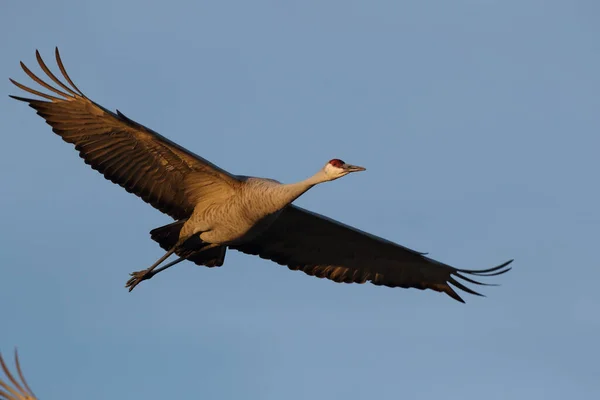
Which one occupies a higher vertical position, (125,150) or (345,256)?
(345,256)

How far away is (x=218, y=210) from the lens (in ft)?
67.8

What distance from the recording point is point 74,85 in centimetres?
2003

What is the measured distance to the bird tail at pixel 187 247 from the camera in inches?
842

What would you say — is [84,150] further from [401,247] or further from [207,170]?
[401,247]

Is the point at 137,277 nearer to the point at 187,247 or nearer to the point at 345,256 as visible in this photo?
the point at 187,247

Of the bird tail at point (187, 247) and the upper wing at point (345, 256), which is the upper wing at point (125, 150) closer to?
the bird tail at point (187, 247)

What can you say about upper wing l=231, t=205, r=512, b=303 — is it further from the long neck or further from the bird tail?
the long neck

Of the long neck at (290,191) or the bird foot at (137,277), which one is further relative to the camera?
the bird foot at (137,277)

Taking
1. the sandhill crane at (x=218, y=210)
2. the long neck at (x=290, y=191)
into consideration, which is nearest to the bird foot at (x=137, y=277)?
the sandhill crane at (x=218, y=210)

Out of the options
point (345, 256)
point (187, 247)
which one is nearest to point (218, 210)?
point (187, 247)

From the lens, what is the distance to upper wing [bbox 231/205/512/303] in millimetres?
21734

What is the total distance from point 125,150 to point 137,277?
2406 mm

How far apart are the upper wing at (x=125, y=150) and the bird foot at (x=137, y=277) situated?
1.22 m

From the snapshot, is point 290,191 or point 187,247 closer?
point 290,191
